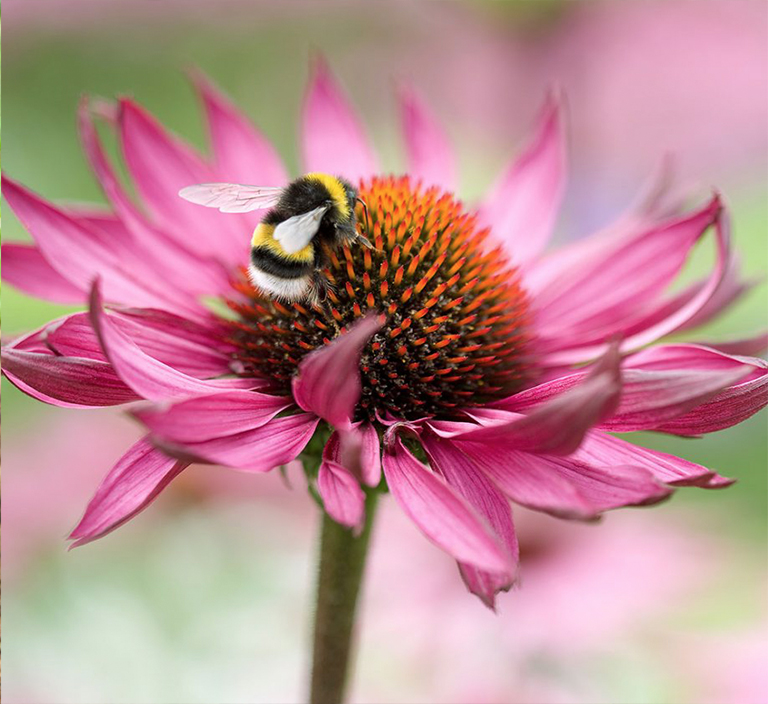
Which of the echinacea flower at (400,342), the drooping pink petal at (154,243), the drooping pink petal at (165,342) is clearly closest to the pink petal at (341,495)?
the echinacea flower at (400,342)

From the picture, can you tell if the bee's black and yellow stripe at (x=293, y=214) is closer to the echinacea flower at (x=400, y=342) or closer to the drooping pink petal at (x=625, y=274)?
the echinacea flower at (x=400, y=342)

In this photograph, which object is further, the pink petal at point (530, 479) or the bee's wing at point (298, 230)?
the bee's wing at point (298, 230)

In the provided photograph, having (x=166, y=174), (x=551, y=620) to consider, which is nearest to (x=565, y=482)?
(x=166, y=174)

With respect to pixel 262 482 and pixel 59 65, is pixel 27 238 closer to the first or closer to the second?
pixel 262 482

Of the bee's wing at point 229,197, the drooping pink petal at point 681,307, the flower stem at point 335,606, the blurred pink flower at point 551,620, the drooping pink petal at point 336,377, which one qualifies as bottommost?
the blurred pink flower at point 551,620

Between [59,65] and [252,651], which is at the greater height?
[59,65]

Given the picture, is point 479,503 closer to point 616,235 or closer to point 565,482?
point 565,482

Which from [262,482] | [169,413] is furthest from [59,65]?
[169,413]
